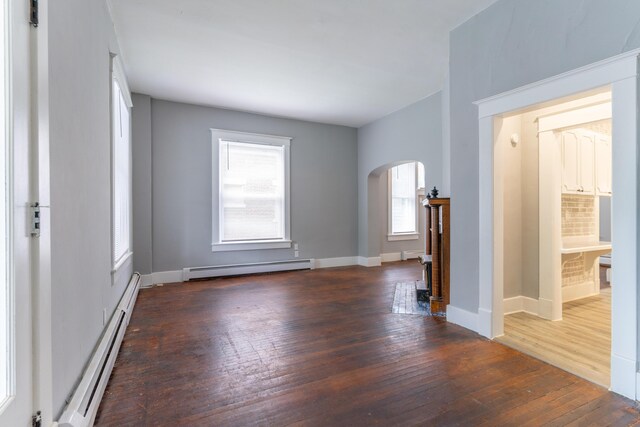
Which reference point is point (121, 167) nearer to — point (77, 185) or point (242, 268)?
point (77, 185)

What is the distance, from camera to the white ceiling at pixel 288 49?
108 inches

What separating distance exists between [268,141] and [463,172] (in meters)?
3.69

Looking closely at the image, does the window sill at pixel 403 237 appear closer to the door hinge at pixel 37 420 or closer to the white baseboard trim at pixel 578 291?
the white baseboard trim at pixel 578 291

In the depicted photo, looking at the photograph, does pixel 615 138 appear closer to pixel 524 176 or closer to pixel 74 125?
pixel 524 176

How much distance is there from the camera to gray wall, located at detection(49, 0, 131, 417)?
140 centimetres

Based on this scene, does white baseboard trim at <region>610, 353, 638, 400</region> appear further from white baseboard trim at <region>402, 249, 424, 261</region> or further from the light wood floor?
white baseboard trim at <region>402, 249, 424, 261</region>

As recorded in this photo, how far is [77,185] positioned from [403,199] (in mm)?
6686

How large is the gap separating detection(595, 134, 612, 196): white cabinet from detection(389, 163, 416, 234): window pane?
3.83 metres

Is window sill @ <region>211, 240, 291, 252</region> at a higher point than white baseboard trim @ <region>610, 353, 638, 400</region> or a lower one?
higher

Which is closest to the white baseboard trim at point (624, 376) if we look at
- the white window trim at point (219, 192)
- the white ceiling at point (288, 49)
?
the white ceiling at point (288, 49)

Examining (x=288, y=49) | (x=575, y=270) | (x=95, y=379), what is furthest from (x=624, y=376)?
(x=288, y=49)

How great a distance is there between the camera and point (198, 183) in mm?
5145

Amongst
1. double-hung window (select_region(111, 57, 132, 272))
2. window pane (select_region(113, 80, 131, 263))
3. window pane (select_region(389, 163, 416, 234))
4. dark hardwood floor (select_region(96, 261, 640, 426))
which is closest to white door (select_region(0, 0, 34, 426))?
dark hardwood floor (select_region(96, 261, 640, 426))

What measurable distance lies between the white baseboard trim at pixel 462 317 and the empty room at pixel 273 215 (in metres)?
0.02
